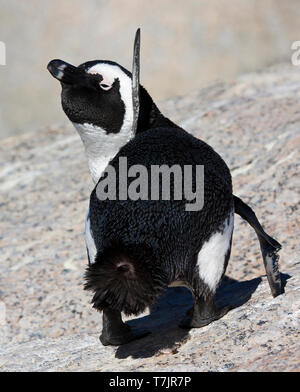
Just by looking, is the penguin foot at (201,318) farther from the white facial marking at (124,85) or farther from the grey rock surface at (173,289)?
the white facial marking at (124,85)

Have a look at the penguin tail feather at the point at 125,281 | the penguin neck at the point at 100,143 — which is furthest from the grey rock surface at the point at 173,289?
the penguin neck at the point at 100,143

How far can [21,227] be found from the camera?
177 inches

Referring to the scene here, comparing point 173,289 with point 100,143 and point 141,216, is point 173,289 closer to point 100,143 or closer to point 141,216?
point 100,143

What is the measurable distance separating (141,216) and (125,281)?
0.78 feet

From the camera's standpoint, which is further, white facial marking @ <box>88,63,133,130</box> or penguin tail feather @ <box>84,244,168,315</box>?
white facial marking @ <box>88,63,133,130</box>

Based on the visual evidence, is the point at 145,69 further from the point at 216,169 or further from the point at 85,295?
the point at 216,169

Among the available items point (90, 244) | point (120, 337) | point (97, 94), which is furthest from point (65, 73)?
point (120, 337)

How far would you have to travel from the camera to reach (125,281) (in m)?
2.30

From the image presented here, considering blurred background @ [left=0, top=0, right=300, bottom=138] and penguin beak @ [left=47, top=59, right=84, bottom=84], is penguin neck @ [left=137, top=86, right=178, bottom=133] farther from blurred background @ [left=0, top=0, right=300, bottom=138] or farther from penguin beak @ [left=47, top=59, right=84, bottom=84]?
blurred background @ [left=0, top=0, right=300, bottom=138]

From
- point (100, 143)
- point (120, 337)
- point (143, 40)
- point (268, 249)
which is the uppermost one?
point (143, 40)

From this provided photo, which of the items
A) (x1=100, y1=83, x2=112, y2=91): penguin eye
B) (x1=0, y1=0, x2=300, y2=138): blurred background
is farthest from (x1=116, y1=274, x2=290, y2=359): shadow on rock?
(x1=0, y1=0, x2=300, y2=138): blurred background

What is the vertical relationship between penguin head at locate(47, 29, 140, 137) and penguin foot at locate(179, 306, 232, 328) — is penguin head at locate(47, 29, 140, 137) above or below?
above

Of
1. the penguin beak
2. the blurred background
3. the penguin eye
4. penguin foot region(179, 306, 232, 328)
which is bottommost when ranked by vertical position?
penguin foot region(179, 306, 232, 328)

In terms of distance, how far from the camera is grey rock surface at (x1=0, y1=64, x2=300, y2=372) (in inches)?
105
